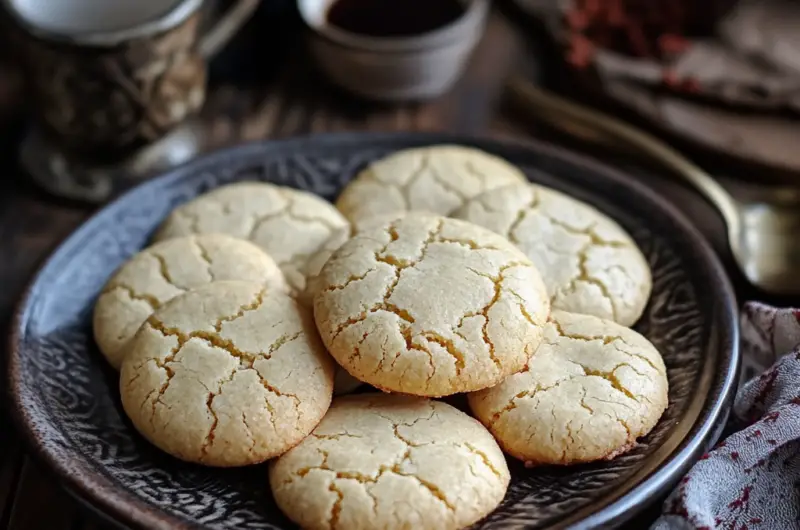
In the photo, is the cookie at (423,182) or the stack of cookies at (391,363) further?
the cookie at (423,182)

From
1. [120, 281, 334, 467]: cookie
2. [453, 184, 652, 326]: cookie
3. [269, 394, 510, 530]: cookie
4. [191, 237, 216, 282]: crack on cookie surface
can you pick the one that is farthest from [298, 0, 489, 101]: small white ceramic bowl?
[269, 394, 510, 530]: cookie

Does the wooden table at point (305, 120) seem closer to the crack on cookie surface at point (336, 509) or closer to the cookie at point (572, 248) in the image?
the cookie at point (572, 248)

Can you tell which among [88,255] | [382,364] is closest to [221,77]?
[88,255]

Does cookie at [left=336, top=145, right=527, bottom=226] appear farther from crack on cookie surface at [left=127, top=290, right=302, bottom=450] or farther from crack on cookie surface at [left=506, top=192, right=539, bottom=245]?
crack on cookie surface at [left=127, top=290, right=302, bottom=450]

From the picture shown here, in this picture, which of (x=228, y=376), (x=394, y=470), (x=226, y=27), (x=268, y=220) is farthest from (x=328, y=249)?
(x=226, y=27)

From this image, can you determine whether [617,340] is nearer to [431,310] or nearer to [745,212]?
[431,310]

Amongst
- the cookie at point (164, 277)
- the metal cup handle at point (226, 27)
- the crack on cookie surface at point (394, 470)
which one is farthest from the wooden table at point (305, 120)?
the crack on cookie surface at point (394, 470)

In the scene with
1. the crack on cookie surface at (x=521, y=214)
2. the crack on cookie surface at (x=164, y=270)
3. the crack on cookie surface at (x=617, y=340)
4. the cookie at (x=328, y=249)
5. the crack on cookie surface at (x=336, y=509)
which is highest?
the crack on cookie surface at (x=521, y=214)
